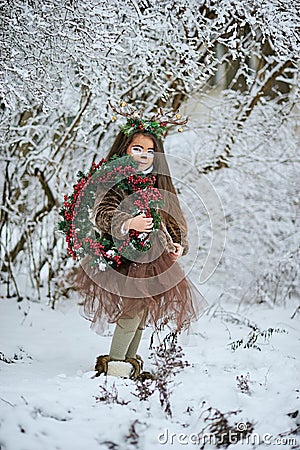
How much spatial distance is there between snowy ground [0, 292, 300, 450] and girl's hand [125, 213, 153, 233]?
86 centimetres

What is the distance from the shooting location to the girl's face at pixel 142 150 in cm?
319

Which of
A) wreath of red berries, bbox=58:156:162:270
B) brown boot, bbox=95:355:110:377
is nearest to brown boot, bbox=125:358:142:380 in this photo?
brown boot, bbox=95:355:110:377

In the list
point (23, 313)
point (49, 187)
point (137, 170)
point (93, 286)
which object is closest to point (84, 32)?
point (137, 170)

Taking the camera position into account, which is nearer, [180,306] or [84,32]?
[180,306]

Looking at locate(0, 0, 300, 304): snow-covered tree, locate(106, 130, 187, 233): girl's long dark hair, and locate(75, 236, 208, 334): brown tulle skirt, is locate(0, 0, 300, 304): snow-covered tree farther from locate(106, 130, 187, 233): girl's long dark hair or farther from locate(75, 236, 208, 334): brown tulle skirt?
locate(75, 236, 208, 334): brown tulle skirt

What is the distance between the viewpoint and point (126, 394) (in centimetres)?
259

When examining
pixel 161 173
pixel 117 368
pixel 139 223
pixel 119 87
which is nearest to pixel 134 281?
pixel 139 223

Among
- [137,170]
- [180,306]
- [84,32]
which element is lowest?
[180,306]

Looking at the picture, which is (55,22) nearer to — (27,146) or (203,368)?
(27,146)

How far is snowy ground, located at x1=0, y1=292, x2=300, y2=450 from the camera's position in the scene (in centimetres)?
214

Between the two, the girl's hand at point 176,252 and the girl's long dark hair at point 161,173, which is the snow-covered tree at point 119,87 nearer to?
the girl's long dark hair at point 161,173

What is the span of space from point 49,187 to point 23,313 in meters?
1.38

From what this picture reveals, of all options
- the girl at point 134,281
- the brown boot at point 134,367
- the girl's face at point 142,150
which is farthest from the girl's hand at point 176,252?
the brown boot at point 134,367

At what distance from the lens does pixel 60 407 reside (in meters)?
2.34
